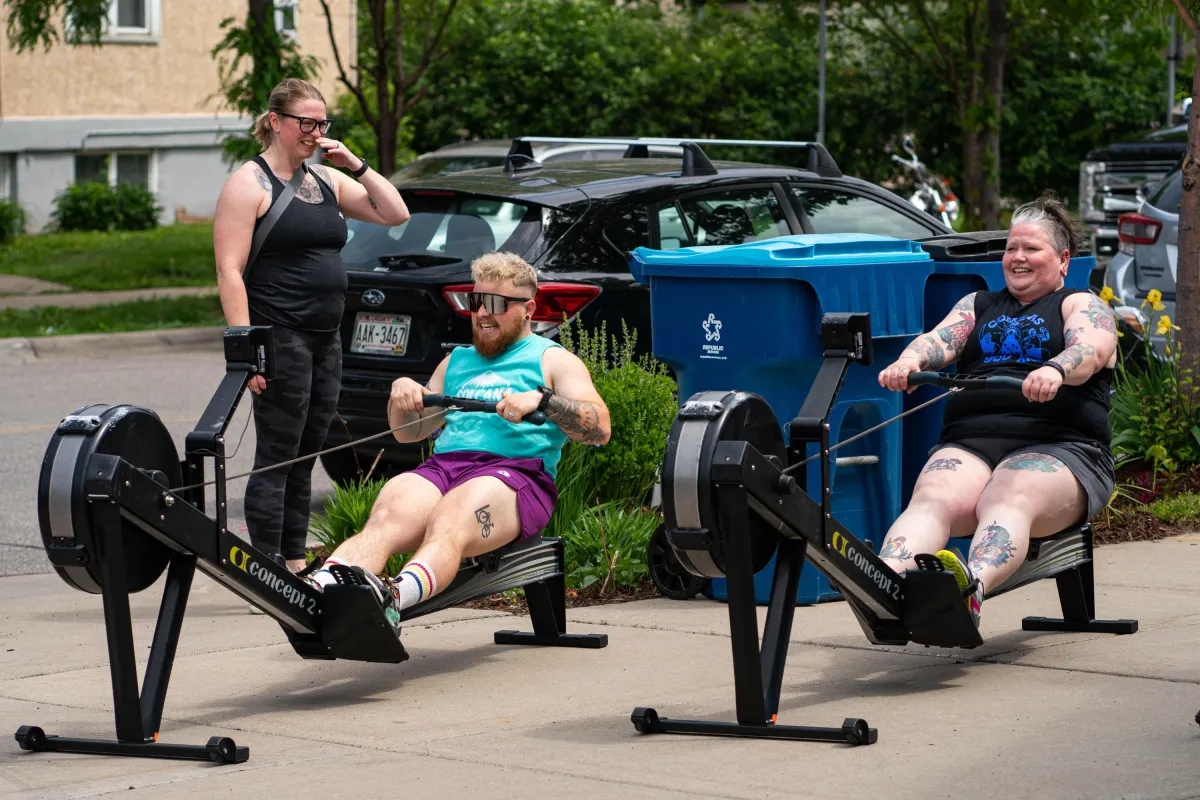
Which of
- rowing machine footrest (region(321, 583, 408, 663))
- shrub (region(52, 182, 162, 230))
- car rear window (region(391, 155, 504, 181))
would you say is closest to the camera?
rowing machine footrest (region(321, 583, 408, 663))

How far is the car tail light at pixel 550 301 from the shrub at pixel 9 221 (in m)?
17.1

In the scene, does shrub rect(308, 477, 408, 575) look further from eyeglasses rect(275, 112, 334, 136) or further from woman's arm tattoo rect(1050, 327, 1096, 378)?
woman's arm tattoo rect(1050, 327, 1096, 378)

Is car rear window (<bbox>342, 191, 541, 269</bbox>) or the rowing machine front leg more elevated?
car rear window (<bbox>342, 191, 541, 269</bbox>)

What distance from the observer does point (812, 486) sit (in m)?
6.59

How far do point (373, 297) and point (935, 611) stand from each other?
369 cm

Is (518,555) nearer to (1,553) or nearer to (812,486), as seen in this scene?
(812,486)

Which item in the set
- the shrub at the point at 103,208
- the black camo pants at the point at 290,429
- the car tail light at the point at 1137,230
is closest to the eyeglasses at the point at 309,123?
the black camo pants at the point at 290,429

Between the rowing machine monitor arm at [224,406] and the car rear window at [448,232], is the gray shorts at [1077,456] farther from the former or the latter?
the car rear window at [448,232]

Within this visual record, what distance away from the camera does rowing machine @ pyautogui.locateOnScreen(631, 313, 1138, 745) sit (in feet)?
15.0

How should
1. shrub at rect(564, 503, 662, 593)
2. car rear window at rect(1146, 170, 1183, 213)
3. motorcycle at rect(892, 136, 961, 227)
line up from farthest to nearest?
motorcycle at rect(892, 136, 961, 227) < car rear window at rect(1146, 170, 1183, 213) < shrub at rect(564, 503, 662, 593)

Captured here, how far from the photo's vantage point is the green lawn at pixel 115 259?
1958 centimetres

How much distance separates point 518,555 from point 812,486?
4.40ft

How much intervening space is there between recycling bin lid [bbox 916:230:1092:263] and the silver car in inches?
182

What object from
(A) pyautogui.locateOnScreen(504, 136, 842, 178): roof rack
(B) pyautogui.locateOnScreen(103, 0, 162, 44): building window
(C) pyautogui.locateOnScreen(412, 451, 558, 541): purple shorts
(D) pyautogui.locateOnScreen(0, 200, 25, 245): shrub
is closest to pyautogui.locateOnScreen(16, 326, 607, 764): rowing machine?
(C) pyautogui.locateOnScreen(412, 451, 558, 541): purple shorts
